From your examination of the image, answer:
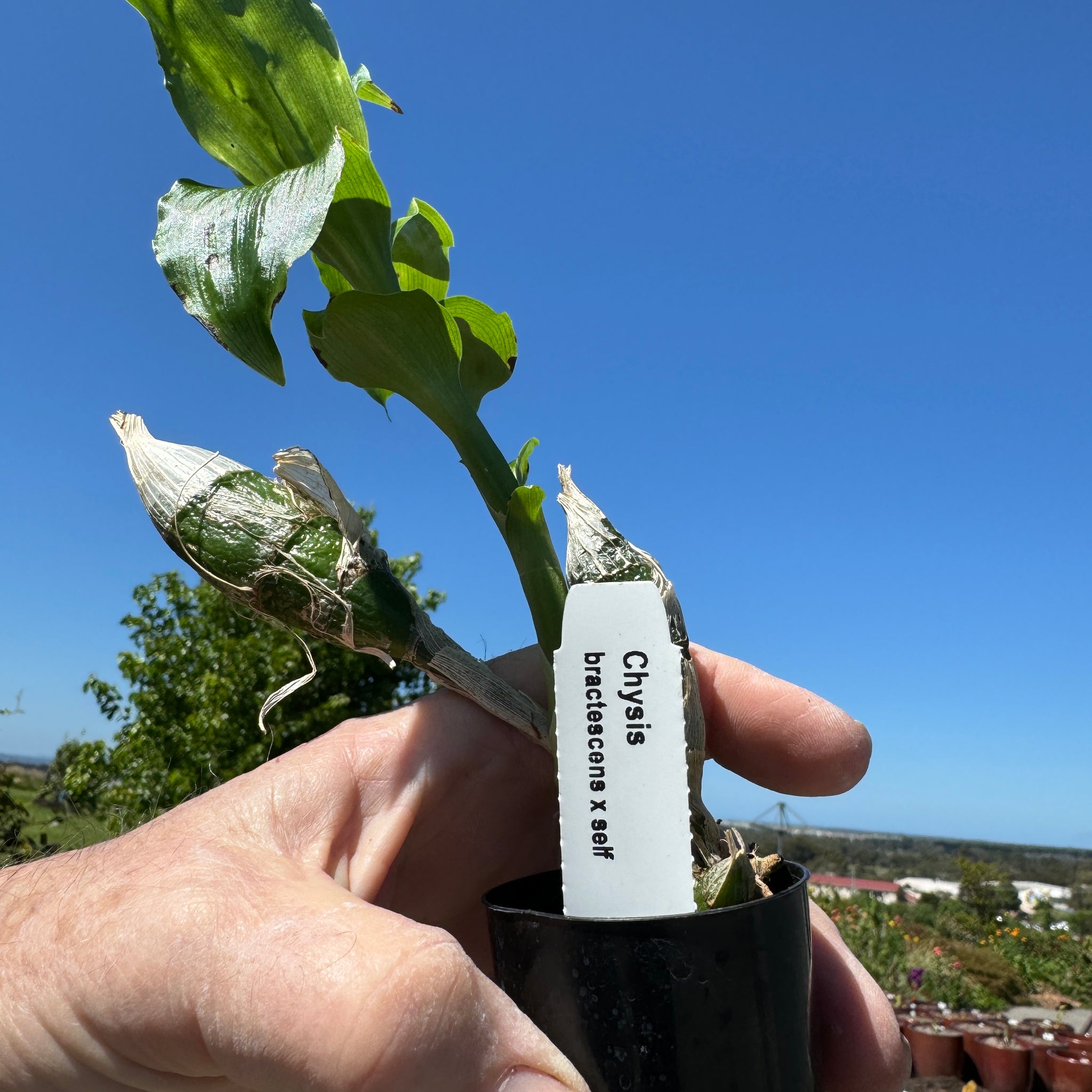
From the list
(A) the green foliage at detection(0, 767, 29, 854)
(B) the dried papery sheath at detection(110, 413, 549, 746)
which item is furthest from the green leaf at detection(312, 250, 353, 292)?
(A) the green foliage at detection(0, 767, 29, 854)

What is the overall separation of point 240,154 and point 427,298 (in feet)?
0.81

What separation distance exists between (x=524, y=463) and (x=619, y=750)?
303 millimetres

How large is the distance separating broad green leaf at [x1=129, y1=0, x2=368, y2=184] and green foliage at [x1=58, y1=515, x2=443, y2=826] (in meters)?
4.85

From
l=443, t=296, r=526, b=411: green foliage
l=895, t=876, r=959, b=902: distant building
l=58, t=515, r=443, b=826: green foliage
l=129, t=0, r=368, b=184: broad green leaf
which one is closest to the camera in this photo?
l=129, t=0, r=368, b=184: broad green leaf

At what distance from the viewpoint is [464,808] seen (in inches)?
37.0

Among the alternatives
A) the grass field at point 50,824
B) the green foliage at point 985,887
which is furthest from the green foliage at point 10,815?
the green foliage at point 985,887

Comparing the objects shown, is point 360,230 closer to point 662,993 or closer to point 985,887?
point 662,993

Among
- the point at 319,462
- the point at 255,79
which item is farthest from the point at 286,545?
the point at 255,79

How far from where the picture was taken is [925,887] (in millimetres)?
13945

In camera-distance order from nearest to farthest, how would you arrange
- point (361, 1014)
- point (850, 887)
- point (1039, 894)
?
point (361, 1014) < point (850, 887) < point (1039, 894)

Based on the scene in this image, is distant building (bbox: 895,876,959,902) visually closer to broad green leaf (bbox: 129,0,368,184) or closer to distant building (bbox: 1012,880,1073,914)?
distant building (bbox: 1012,880,1073,914)

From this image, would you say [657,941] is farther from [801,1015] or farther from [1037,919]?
[1037,919]

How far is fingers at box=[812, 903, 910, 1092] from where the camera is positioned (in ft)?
3.09

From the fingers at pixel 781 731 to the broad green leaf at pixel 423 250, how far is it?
54cm
